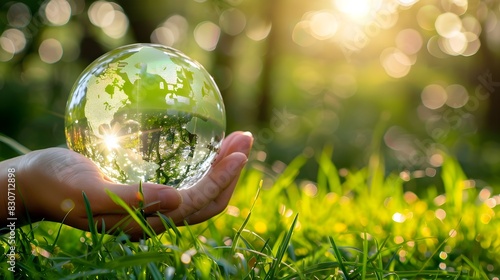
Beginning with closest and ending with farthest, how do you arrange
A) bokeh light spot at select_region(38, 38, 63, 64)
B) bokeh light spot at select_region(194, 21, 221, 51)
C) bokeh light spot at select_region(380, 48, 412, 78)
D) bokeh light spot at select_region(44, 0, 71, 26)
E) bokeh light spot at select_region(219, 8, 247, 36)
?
bokeh light spot at select_region(44, 0, 71, 26), bokeh light spot at select_region(194, 21, 221, 51), bokeh light spot at select_region(219, 8, 247, 36), bokeh light spot at select_region(38, 38, 63, 64), bokeh light spot at select_region(380, 48, 412, 78)

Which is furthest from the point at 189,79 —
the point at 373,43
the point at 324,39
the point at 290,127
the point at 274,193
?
the point at 373,43

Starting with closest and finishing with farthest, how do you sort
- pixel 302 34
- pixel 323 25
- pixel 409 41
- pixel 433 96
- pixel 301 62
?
pixel 323 25
pixel 302 34
pixel 409 41
pixel 301 62
pixel 433 96

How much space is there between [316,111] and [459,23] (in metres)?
3.43

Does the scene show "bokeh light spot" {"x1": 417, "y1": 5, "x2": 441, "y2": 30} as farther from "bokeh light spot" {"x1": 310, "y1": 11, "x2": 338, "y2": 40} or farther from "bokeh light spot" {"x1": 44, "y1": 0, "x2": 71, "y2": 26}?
"bokeh light spot" {"x1": 44, "y1": 0, "x2": 71, "y2": 26}

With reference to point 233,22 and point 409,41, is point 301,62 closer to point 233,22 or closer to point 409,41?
point 409,41

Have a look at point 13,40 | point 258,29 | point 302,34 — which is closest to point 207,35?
point 302,34

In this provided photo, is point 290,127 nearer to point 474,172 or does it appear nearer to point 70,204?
point 474,172

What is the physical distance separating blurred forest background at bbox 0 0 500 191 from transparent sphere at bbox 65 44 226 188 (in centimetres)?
492

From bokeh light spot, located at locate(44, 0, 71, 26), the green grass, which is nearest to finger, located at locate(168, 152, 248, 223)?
the green grass

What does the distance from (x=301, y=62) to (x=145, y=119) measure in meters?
16.0

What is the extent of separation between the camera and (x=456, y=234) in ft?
11.3

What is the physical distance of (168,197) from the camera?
2510 mm

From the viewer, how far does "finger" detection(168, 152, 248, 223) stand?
2893 mm

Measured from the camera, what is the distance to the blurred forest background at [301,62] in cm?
1096
